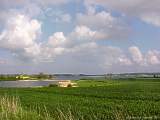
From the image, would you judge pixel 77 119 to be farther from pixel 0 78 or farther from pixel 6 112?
pixel 0 78

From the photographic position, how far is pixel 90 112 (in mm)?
23609

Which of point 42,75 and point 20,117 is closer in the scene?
point 20,117

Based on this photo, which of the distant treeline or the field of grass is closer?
the field of grass

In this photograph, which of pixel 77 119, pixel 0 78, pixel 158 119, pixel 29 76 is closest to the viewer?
pixel 158 119

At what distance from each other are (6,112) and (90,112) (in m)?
7.16

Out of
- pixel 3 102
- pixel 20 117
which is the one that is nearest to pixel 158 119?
pixel 20 117

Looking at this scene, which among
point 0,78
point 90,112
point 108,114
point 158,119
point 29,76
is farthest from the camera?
point 29,76

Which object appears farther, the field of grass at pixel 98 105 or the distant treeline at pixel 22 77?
the distant treeline at pixel 22 77

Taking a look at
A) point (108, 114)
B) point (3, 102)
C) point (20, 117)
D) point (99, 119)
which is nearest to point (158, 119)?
point (99, 119)

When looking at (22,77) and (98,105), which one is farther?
(22,77)

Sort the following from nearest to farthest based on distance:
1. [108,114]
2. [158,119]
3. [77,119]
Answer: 1. [158,119]
2. [77,119]
3. [108,114]

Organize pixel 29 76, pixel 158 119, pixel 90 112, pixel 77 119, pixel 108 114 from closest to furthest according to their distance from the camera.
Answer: pixel 158 119 → pixel 77 119 → pixel 108 114 → pixel 90 112 → pixel 29 76

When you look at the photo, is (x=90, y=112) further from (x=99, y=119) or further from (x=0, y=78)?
(x=0, y=78)

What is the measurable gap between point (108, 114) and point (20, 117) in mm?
6372
